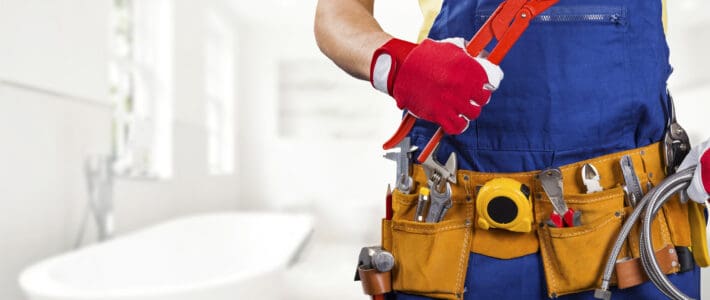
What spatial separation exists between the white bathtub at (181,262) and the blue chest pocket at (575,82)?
1.01m

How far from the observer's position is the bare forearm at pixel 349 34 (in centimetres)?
71

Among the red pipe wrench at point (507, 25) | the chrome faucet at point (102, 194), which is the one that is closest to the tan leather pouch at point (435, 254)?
the red pipe wrench at point (507, 25)

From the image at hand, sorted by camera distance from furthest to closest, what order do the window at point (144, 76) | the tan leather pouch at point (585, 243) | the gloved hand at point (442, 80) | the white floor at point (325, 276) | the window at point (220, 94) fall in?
the window at point (220, 94) < the white floor at point (325, 276) < the window at point (144, 76) < the tan leather pouch at point (585, 243) < the gloved hand at point (442, 80)

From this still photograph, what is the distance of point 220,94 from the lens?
16.4 feet

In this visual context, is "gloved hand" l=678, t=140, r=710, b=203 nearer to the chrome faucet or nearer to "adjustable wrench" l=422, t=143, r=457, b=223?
"adjustable wrench" l=422, t=143, r=457, b=223

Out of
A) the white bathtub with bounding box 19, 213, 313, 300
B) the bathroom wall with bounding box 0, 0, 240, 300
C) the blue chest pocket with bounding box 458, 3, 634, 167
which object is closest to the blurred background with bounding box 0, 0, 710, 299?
the bathroom wall with bounding box 0, 0, 240, 300

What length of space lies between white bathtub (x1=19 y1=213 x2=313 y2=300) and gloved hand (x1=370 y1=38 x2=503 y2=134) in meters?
0.98

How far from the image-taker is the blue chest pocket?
0.71m

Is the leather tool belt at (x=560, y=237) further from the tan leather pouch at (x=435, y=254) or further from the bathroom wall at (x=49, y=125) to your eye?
the bathroom wall at (x=49, y=125)

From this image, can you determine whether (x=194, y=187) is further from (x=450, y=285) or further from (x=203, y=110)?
(x=450, y=285)

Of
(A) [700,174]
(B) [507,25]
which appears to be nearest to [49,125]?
(B) [507,25]

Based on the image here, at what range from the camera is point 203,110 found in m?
4.19

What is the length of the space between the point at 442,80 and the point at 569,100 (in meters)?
0.22

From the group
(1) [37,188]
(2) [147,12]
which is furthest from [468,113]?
(2) [147,12]
